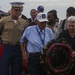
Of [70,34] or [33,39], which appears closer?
[70,34]

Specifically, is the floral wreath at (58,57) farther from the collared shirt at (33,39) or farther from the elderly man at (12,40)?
the elderly man at (12,40)

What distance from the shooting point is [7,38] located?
850 centimetres

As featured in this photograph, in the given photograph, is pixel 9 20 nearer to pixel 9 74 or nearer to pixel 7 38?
pixel 7 38

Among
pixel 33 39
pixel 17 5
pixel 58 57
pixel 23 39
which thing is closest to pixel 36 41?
pixel 33 39

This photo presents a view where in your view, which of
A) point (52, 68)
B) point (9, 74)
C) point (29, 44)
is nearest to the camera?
point (52, 68)

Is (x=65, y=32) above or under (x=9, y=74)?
above

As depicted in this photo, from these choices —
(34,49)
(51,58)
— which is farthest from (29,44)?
(51,58)

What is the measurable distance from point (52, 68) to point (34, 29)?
1032 millimetres

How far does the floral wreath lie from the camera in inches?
300

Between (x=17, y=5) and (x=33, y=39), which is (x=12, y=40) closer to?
(x=33, y=39)

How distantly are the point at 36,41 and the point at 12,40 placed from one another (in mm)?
739

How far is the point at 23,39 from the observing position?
8.20 metres

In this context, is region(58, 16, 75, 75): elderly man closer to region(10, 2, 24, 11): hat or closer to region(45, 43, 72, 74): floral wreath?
region(45, 43, 72, 74): floral wreath

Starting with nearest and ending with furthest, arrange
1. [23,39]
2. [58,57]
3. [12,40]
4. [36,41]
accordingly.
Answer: [58,57], [36,41], [23,39], [12,40]
